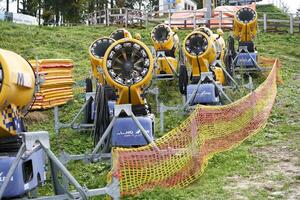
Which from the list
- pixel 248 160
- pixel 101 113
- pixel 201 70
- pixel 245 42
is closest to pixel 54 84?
pixel 201 70

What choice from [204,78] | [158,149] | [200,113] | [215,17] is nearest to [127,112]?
[158,149]

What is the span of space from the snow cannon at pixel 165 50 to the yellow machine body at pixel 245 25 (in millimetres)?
3149

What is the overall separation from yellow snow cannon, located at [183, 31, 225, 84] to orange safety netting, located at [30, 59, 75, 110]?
404cm

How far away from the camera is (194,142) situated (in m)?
8.75

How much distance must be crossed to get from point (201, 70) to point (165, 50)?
13.8ft

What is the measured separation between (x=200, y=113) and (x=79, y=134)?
3.47 m

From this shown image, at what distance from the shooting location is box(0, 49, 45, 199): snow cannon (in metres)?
6.12

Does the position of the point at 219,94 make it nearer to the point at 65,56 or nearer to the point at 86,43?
the point at 65,56

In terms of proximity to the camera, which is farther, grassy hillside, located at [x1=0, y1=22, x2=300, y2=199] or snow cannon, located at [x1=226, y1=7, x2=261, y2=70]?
snow cannon, located at [x1=226, y1=7, x2=261, y2=70]

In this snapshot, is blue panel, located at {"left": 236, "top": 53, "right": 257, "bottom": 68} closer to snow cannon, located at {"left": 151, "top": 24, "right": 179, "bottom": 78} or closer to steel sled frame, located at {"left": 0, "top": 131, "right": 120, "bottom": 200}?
snow cannon, located at {"left": 151, "top": 24, "right": 179, "bottom": 78}

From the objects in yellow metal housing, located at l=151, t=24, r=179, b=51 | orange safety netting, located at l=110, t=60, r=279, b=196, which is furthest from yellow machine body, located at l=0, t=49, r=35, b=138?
yellow metal housing, located at l=151, t=24, r=179, b=51

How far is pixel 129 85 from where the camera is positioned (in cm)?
943

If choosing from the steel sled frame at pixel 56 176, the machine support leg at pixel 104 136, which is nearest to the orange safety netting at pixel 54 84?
the machine support leg at pixel 104 136

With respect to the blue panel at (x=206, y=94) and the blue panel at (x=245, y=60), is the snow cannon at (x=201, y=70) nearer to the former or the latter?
the blue panel at (x=206, y=94)
